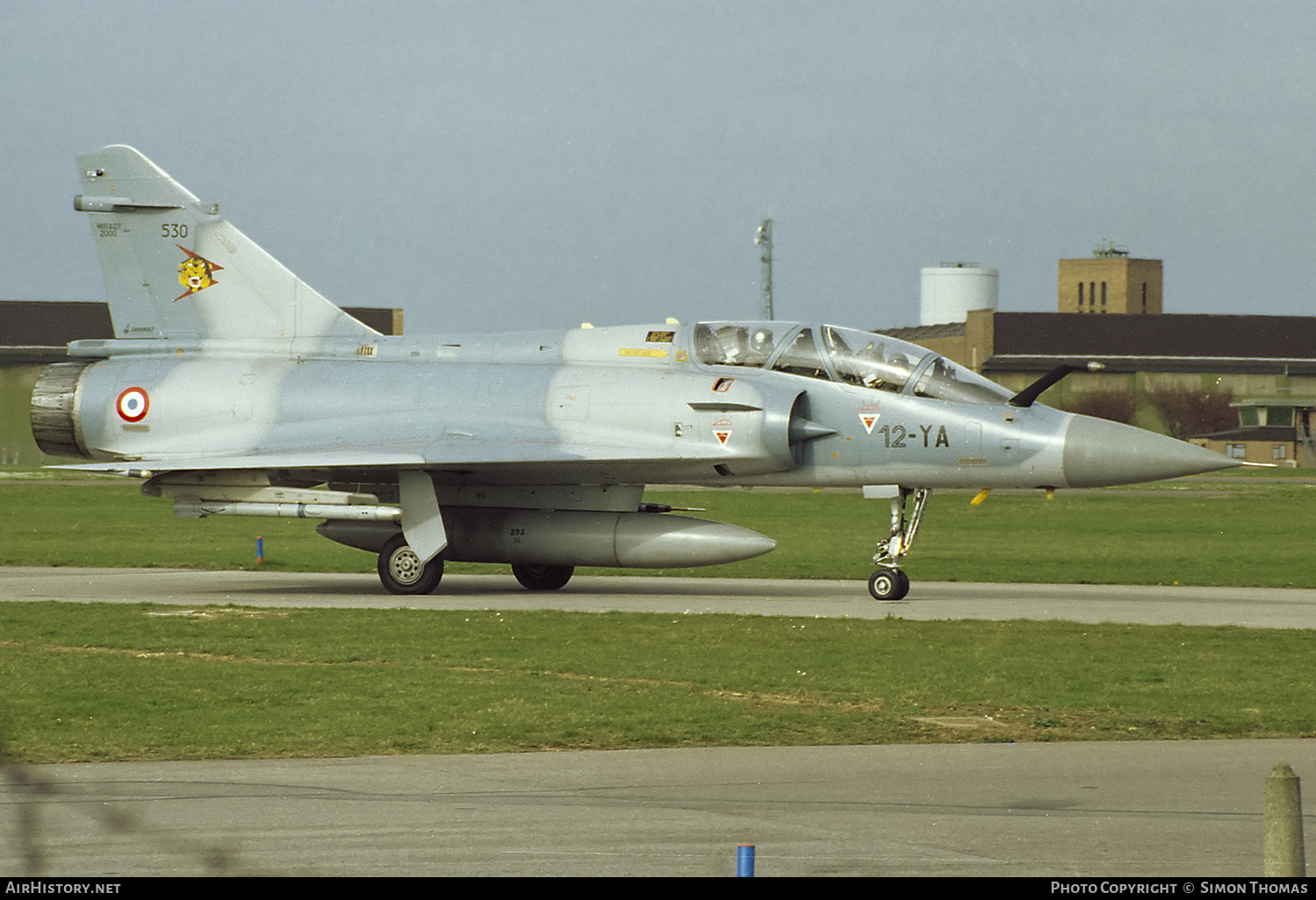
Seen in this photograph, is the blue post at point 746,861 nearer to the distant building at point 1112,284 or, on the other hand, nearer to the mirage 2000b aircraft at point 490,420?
the mirage 2000b aircraft at point 490,420

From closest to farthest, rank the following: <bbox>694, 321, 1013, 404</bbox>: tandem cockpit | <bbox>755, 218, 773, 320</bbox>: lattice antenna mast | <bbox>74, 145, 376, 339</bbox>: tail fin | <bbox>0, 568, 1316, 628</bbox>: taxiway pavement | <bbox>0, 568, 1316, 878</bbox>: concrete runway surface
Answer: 1. <bbox>0, 568, 1316, 878</bbox>: concrete runway surface
2. <bbox>0, 568, 1316, 628</bbox>: taxiway pavement
3. <bbox>694, 321, 1013, 404</bbox>: tandem cockpit
4. <bbox>74, 145, 376, 339</bbox>: tail fin
5. <bbox>755, 218, 773, 320</bbox>: lattice antenna mast

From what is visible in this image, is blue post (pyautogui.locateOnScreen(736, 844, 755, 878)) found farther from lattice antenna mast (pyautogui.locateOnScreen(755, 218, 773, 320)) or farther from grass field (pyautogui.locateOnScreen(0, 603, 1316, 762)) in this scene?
lattice antenna mast (pyautogui.locateOnScreen(755, 218, 773, 320))

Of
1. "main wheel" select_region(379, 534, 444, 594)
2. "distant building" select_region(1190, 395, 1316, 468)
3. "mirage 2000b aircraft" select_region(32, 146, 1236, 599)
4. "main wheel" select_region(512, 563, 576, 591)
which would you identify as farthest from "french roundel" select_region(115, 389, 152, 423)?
"distant building" select_region(1190, 395, 1316, 468)

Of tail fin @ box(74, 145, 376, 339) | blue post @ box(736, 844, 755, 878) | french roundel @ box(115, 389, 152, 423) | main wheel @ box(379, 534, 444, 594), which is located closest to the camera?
blue post @ box(736, 844, 755, 878)

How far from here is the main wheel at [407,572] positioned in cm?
2014

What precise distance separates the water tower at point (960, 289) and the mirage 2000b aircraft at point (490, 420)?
8343 cm

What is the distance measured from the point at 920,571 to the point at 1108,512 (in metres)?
→ 19.5

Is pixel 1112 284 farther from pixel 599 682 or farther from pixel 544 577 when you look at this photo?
pixel 599 682

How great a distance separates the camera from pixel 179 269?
22391 mm

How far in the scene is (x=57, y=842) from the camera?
7164 millimetres

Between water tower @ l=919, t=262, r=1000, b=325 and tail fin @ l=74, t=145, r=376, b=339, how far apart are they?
8317 cm

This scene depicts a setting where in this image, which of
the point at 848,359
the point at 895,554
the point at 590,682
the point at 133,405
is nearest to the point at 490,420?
the point at 848,359

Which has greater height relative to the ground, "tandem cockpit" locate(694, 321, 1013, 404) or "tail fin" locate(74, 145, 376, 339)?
"tail fin" locate(74, 145, 376, 339)

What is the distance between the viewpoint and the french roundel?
21.6 m
